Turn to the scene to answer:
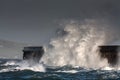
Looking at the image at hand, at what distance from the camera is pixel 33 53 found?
495ft

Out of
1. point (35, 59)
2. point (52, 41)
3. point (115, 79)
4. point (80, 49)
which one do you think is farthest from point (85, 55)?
point (115, 79)

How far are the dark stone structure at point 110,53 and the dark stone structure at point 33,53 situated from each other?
2250 centimetres

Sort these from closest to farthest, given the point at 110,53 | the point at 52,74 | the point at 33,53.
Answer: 1. the point at 52,74
2. the point at 110,53
3. the point at 33,53

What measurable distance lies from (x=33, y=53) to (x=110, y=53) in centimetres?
3098

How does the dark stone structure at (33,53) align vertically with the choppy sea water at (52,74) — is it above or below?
above

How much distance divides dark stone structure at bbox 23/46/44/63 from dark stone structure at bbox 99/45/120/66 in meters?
22.5

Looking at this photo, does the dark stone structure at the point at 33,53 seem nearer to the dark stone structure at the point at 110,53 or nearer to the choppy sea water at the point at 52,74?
the dark stone structure at the point at 110,53

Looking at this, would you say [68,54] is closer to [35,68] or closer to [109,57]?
[109,57]

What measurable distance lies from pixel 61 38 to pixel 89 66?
1468cm

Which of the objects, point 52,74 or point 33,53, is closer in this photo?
point 52,74

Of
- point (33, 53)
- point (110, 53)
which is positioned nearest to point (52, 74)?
point (110, 53)

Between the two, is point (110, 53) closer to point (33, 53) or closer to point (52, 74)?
point (33, 53)

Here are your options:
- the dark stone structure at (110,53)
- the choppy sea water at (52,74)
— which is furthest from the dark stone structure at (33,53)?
the choppy sea water at (52,74)

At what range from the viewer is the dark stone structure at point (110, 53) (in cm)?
13438
